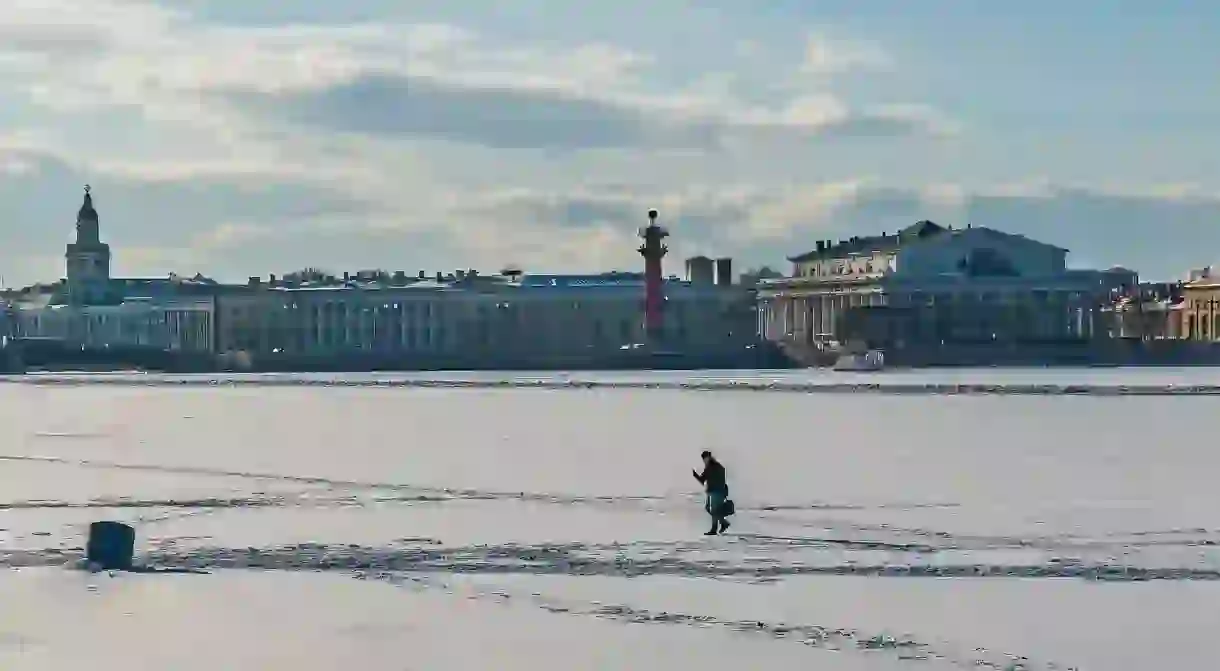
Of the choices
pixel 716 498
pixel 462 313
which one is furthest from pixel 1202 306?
pixel 716 498

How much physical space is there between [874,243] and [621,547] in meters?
114

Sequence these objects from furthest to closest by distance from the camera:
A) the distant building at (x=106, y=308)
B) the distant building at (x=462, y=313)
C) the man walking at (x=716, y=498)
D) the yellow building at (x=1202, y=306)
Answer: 1. the distant building at (x=106, y=308)
2. the distant building at (x=462, y=313)
3. the yellow building at (x=1202, y=306)
4. the man walking at (x=716, y=498)

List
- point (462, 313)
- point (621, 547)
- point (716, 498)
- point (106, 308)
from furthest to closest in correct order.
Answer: point (106, 308), point (462, 313), point (716, 498), point (621, 547)

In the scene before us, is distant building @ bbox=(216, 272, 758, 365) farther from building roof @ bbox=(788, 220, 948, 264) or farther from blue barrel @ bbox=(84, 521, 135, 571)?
blue barrel @ bbox=(84, 521, 135, 571)

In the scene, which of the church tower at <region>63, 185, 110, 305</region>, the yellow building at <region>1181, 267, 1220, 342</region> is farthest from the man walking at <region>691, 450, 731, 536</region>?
the church tower at <region>63, 185, 110, 305</region>

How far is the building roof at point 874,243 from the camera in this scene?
126m

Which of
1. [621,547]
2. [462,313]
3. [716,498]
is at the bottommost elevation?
[621,547]

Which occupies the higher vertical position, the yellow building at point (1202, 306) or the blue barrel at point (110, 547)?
the yellow building at point (1202, 306)

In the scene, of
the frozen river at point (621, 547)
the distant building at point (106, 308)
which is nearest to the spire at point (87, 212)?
the distant building at point (106, 308)

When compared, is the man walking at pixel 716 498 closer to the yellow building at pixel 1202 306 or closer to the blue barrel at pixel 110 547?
the blue barrel at pixel 110 547

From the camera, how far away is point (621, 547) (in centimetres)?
1931

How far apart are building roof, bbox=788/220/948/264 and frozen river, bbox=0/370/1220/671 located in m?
87.0

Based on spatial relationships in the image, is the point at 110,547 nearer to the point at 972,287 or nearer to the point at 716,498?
the point at 716,498

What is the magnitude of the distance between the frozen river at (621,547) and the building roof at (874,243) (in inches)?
3425
